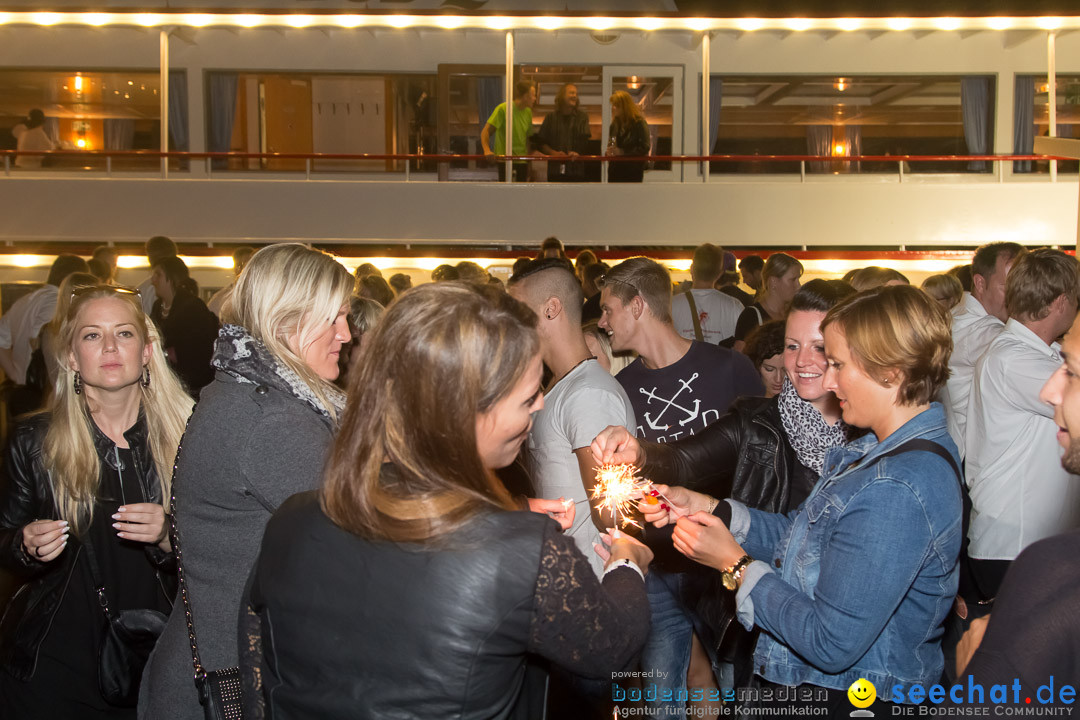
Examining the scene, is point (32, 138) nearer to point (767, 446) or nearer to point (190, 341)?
point (190, 341)

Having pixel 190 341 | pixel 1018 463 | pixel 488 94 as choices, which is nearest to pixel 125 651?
pixel 1018 463

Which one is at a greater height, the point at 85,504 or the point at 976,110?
the point at 976,110

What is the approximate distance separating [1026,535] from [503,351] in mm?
2870

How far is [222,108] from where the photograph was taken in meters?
15.3

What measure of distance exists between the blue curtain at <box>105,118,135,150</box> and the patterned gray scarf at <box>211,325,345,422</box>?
1753 cm

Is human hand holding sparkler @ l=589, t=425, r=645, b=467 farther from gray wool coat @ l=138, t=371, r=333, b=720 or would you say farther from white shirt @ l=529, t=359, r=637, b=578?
gray wool coat @ l=138, t=371, r=333, b=720

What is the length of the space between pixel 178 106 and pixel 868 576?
16.1 m

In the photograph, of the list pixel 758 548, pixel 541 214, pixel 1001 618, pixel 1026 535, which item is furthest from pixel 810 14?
pixel 1001 618

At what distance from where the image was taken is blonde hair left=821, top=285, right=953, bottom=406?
2020mm

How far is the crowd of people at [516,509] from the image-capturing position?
140 cm

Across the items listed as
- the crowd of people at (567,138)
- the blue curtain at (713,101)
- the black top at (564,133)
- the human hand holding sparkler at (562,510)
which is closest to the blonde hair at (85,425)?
the human hand holding sparkler at (562,510)

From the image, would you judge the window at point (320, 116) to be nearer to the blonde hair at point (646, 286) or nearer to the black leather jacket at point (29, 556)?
the blonde hair at point (646, 286)

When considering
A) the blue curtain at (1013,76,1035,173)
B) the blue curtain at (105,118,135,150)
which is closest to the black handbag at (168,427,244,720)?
the blue curtain at (1013,76,1035,173)

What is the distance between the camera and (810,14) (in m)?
13.9
